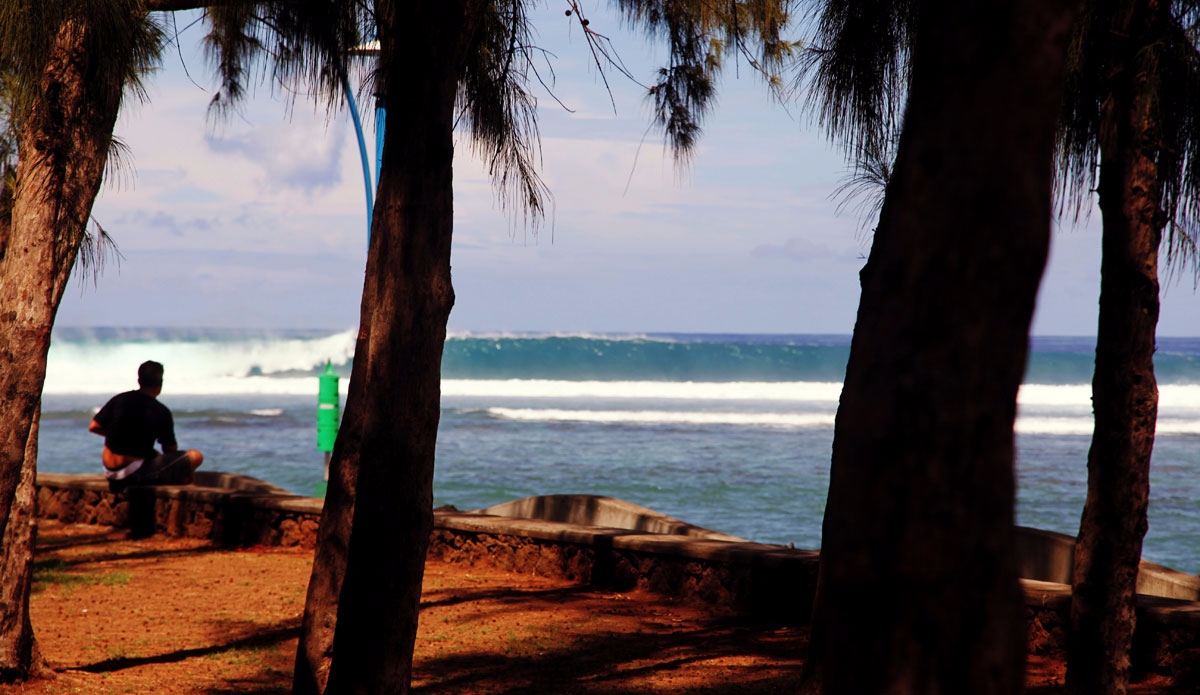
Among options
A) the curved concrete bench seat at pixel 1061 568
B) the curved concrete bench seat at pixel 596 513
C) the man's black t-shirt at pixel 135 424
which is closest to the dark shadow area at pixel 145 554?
the man's black t-shirt at pixel 135 424

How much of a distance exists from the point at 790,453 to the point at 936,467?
1554 cm

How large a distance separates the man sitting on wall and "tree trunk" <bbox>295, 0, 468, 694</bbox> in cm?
587

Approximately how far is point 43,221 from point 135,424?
16.2 feet

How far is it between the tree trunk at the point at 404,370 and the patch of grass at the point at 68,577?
485 centimetres

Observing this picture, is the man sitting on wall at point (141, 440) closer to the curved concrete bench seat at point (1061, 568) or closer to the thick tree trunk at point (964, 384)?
the curved concrete bench seat at point (1061, 568)

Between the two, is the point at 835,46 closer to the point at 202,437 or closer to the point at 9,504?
the point at 9,504

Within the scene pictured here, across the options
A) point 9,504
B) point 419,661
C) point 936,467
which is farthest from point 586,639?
point 936,467

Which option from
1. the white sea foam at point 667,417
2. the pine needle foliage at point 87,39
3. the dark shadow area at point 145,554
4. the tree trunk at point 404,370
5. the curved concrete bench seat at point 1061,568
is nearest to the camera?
the tree trunk at point 404,370

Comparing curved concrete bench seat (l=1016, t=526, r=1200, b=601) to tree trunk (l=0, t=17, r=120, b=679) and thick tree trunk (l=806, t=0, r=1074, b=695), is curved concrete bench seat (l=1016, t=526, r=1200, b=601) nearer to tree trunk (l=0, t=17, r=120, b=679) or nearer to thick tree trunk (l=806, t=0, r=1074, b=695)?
thick tree trunk (l=806, t=0, r=1074, b=695)

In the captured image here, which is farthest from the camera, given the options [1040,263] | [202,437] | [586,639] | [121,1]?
[202,437]

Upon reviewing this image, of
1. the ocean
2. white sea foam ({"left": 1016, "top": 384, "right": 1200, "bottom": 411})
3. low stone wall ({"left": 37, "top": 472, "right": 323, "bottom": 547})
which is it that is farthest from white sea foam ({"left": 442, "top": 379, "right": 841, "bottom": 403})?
low stone wall ({"left": 37, "top": 472, "right": 323, "bottom": 547})

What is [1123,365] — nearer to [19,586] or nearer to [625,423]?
[19,586]

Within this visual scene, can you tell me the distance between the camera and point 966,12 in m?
1.32

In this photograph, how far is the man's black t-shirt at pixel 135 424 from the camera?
8.09m
